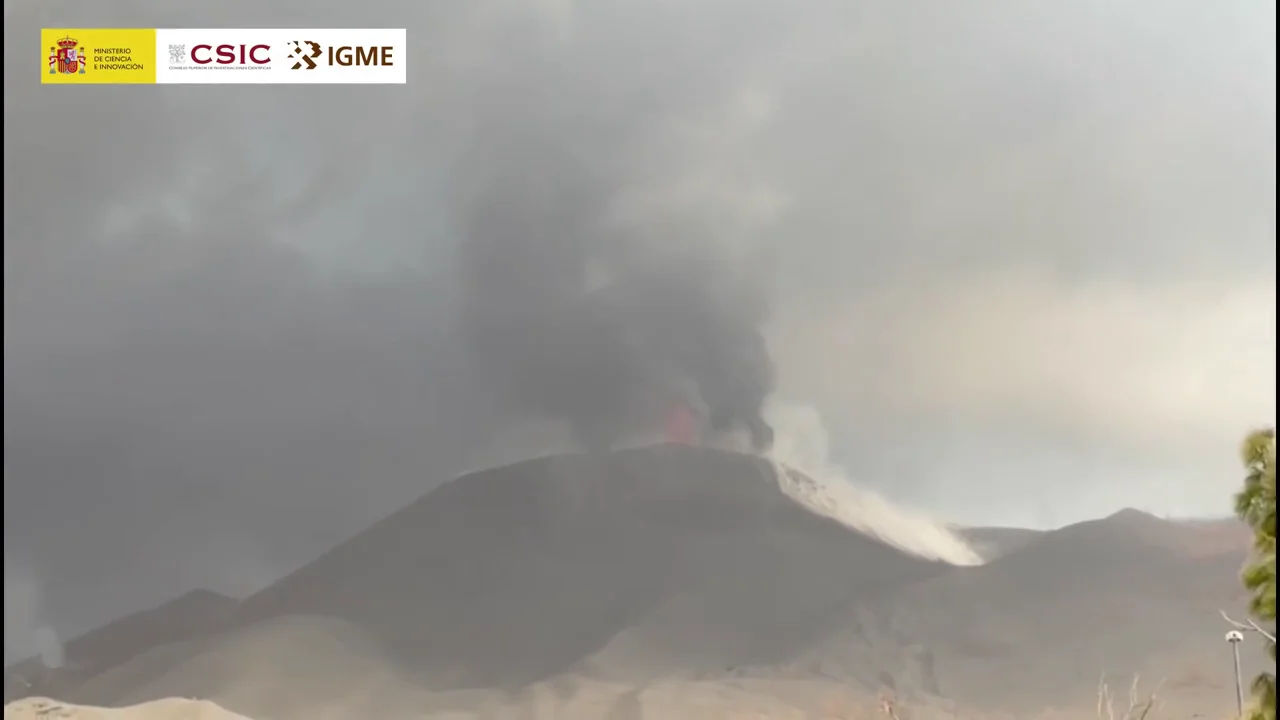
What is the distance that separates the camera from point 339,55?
41344 mm

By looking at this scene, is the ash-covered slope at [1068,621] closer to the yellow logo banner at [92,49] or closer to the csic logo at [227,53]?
the csic logo at [227,53]

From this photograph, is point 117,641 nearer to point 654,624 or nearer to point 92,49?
point 654,624

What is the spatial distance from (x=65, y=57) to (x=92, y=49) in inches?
53.9

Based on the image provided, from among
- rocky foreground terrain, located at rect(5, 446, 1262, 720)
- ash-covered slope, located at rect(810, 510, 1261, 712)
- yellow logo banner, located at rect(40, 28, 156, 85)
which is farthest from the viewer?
rocky foreground terrain, located at rect(5, 446, 1262, 720)

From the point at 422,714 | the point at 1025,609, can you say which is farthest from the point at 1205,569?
the point at 422,714

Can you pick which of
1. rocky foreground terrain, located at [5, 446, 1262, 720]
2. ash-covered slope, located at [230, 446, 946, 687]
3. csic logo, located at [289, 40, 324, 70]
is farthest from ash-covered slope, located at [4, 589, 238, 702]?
csic logo, located at [289, 40, 324, 70]

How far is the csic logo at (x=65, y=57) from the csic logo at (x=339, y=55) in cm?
784

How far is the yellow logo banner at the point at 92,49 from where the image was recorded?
38844mm

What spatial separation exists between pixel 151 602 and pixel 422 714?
65.3 feet

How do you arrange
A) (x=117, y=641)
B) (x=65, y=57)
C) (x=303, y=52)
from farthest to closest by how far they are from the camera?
1. (x=117, y=641)
2. (x=65, y=57)
3. (x=303, y=52)

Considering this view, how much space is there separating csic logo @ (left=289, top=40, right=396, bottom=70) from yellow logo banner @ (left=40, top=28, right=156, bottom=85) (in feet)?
18.1

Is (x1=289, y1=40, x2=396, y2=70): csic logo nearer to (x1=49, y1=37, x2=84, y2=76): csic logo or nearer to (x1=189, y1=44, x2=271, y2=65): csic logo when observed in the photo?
(x1=189, y1=44, x2=271, y2=65): csic logo

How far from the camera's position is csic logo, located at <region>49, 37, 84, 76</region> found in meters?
38.9

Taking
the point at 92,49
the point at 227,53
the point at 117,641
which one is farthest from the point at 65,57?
the point at 117,641
